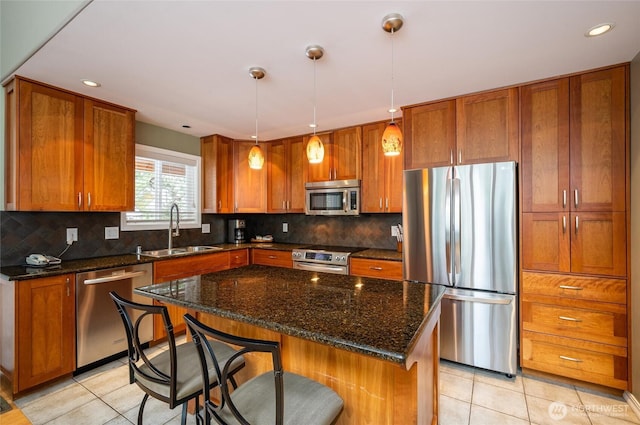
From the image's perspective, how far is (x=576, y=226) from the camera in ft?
7.42

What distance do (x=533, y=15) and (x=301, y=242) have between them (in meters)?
3.49

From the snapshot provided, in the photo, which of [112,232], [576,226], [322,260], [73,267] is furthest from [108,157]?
[576,226]

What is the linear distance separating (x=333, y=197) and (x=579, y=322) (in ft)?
8.27

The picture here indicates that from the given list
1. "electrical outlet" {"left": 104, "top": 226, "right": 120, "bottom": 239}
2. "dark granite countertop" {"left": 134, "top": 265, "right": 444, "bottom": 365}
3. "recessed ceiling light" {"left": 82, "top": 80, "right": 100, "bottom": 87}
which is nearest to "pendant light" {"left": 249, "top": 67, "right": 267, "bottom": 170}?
"dark granite countertop" {"left": 134, "top": 265, "right": 444, "bottom": 365}

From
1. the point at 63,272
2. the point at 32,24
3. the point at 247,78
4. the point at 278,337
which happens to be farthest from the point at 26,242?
the point at 278,337

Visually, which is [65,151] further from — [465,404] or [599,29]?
[599,29]

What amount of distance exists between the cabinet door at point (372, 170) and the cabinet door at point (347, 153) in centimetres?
6

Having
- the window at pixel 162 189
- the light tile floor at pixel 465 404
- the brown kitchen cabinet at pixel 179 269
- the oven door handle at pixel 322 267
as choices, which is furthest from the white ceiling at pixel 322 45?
the light tile floor at pixel 465 404

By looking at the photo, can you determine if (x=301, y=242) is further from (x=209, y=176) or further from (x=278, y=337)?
(x=278, y=337)

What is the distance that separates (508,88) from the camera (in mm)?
2473

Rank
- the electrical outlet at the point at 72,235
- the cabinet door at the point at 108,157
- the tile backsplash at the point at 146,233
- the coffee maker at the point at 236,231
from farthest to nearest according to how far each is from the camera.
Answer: the coffee maker at the point at 236,231 < the electrical outlet at the point at 72,235 < the cabinet door at the point at 108,157 < the tile backsplash at the point at 146,233

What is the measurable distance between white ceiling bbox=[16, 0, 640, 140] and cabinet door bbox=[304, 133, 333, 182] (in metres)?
0.91

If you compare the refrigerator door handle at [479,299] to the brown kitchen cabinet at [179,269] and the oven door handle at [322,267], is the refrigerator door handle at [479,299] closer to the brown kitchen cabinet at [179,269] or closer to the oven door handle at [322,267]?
the oven door handle at [322,267]

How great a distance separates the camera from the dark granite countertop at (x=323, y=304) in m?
1.05
